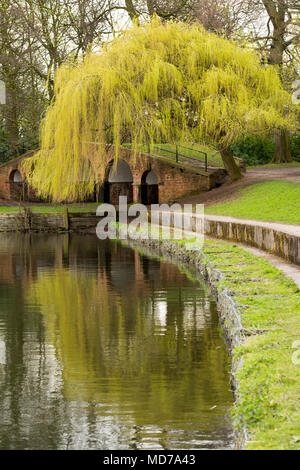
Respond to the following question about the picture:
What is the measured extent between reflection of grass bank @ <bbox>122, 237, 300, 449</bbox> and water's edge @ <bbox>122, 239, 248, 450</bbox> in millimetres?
123

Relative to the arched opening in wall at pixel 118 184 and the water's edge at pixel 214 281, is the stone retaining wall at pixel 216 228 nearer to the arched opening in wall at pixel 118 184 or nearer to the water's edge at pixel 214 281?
the water's edge at pixel 214 281

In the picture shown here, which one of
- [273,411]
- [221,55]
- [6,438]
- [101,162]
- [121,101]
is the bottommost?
[6,438]

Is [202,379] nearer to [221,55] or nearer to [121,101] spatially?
[121,101]

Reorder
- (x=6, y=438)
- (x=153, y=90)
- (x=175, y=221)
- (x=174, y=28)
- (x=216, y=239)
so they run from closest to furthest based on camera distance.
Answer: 1. (x=6, y=438)
2. (x=216, y=239)
3. (x=175, y=221)
4. (x=153, y=90)
5. (x=174, y=28)

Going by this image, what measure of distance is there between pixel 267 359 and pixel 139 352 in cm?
361

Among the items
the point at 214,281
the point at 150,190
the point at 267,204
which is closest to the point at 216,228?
the point at 267,204

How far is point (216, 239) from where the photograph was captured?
22438mm

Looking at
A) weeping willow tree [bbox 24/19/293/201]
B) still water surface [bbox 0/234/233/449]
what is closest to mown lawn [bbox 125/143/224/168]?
weeping willow tree [bbox 24/19/293/201]

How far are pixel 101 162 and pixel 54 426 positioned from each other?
74.8ft

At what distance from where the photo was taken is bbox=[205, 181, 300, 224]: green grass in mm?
25089

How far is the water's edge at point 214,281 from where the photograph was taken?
806 cm

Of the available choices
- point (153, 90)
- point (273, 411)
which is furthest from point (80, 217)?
point (273, 411)

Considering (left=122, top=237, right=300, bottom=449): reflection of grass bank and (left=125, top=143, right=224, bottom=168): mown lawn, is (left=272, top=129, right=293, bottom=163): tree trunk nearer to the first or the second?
(left=125, top=143, right=224, bottom=168): mown lawn

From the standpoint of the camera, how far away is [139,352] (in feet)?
33.9
